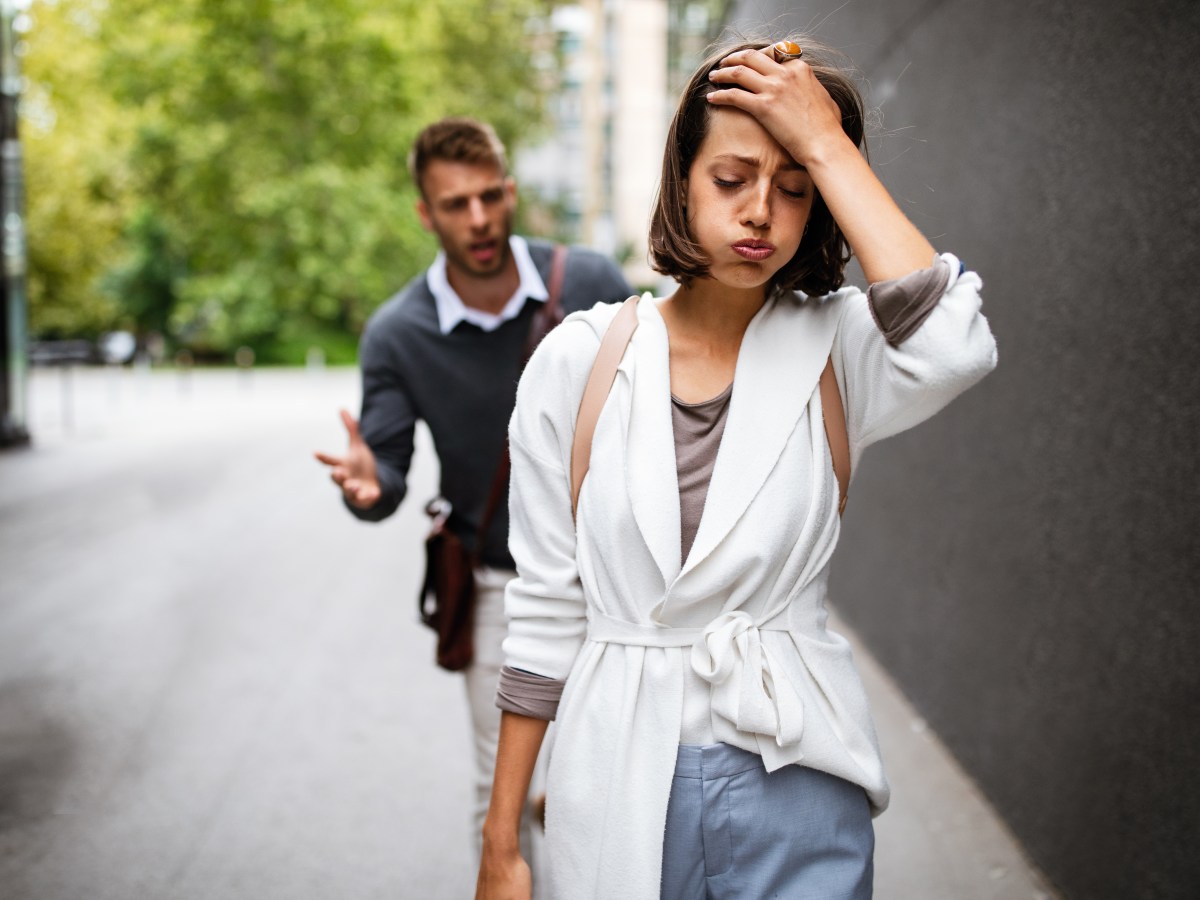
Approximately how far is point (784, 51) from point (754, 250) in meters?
Result: 0.28

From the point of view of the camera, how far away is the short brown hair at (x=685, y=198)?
1.72m

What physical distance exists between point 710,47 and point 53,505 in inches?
443

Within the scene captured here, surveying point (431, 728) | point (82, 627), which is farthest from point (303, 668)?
point (82, 627)

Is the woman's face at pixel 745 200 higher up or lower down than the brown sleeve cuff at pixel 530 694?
higher up

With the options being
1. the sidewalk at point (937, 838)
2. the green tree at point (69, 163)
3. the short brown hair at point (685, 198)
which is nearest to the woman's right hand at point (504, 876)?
the short brown hair at point (685, 198)

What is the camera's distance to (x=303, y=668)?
629 cm

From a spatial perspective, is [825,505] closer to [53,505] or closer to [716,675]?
[716,675]

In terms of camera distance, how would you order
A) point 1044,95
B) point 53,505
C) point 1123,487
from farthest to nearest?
point 53,505 < point 1044,95 < point 1123,487

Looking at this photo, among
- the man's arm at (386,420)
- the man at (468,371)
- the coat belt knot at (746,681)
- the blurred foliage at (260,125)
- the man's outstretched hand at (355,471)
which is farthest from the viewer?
the blurred foliage at (260,125)

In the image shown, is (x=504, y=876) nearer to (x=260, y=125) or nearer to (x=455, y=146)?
(x=455, y=146)

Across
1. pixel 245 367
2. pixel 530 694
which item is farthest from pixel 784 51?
pixel 245 367

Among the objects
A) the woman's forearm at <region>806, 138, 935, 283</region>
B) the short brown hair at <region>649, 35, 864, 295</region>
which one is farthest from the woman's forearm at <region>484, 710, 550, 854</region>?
the woman's forearm at <region>806, 138, 935, 283</region>

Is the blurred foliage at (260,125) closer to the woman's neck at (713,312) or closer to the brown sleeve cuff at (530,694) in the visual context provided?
the woman's neck at (713,312)

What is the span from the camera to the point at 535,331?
3195 millimetres
